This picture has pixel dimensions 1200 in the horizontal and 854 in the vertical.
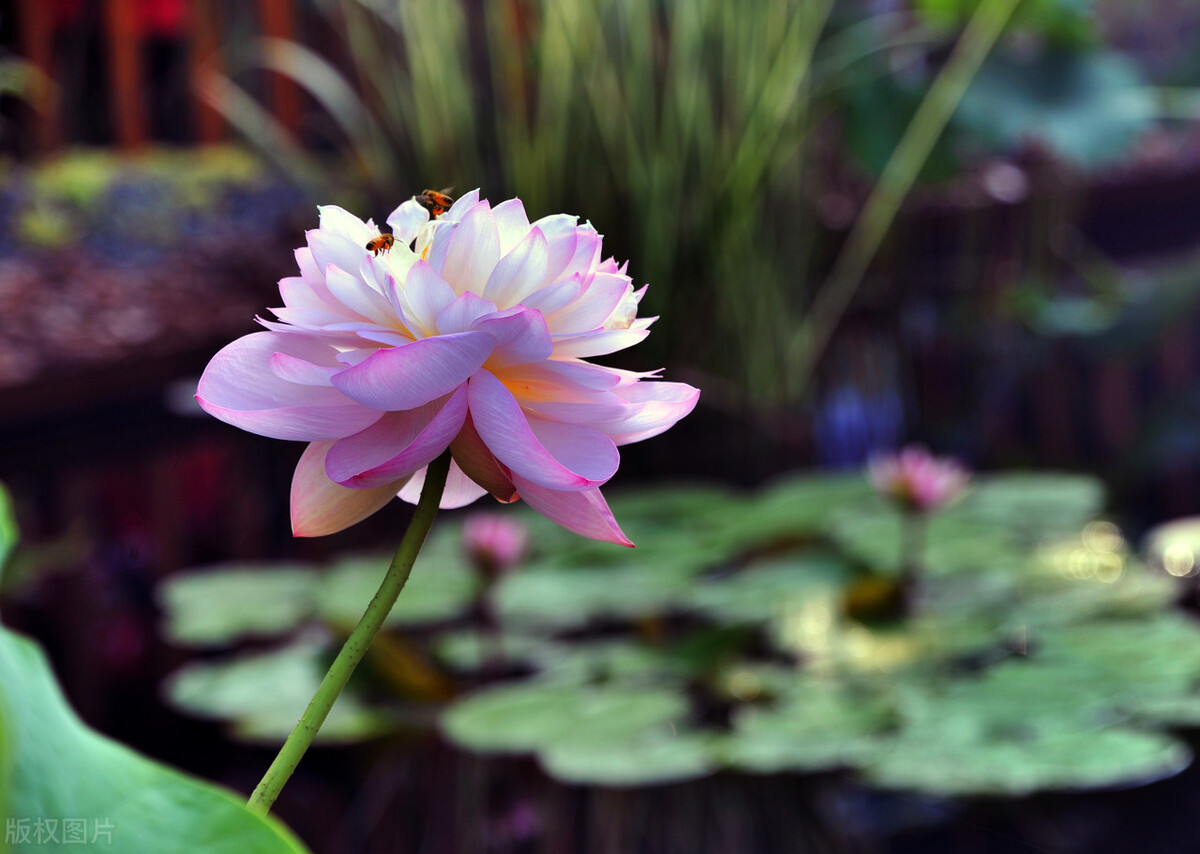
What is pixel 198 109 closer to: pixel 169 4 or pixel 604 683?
pixel 169 4

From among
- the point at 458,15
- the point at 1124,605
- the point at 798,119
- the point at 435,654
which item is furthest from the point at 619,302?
the point at 458,15

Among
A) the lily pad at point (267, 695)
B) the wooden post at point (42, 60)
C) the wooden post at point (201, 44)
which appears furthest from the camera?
the wooden post at point (201, 44)

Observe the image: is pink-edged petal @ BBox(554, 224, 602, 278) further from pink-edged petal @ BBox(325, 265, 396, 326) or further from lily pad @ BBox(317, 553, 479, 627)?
lily pad @ BBox(317, 553, 479, 627)

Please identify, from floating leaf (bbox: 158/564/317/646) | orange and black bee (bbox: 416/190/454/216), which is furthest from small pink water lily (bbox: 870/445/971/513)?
orange and black bee (bbox: 416/190/454/216)

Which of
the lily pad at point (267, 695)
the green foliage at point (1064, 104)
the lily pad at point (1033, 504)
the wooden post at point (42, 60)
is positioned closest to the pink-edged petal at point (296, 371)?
the lily pad at point (267, 695)

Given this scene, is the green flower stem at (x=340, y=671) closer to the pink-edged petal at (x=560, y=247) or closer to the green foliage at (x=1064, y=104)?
the pink-edged petal at (x=560, y=247)

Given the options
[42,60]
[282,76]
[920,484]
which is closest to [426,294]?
[920,484]
